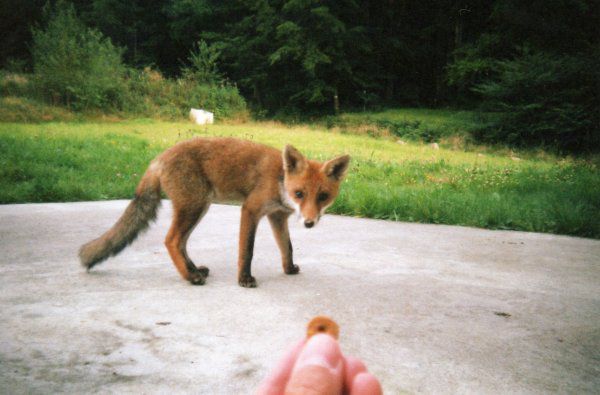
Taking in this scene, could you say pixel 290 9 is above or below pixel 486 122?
above

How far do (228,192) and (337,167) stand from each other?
955mm

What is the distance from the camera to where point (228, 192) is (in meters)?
3.96

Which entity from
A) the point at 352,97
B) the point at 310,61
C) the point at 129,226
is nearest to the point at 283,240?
the point at 129,226

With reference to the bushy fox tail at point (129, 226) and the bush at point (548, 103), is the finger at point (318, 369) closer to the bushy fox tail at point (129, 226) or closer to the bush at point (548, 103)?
the bushy fox tail at point (129, 226)

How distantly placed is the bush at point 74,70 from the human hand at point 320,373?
23.0 m

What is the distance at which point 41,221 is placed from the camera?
528 cm

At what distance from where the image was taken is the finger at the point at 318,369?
99cm

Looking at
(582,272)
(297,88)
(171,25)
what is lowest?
(582,272)

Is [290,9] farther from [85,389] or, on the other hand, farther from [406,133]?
[85,389]

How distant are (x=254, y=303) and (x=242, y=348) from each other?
72cm

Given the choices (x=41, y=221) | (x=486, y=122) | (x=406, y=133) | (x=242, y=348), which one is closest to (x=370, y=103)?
(x=406, y=133)

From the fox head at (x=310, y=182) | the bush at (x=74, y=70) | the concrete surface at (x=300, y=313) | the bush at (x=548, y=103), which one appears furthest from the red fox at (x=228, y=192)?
the bush at (x=74, y=70)

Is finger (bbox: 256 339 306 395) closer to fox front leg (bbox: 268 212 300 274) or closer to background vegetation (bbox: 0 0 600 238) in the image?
fox front leg (bbox: 268 212 300 274)

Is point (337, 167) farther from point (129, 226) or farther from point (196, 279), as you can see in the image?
point (129, 226)
